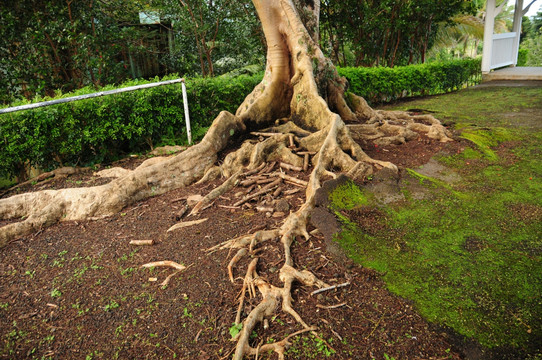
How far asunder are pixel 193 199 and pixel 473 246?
12.2 feet

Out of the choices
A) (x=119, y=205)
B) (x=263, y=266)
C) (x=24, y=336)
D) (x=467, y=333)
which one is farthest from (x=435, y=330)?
(x=119, y=205)

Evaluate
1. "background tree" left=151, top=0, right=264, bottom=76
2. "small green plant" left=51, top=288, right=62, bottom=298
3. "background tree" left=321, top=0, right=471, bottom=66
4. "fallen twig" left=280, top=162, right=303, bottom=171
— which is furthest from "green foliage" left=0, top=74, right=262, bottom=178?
"background tree" left=321, top=0, right=471, bottom=66

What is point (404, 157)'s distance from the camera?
638 cm

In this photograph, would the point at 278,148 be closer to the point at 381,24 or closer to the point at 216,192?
the point at 216,192

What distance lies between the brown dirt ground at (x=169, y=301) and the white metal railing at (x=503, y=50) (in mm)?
18330

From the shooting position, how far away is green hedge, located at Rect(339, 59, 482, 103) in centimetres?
1213

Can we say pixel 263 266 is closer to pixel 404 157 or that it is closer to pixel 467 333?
pixel 467 333

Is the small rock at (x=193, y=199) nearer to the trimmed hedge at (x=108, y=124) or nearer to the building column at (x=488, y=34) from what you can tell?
the trimmed hedge at (x=108, y=124)

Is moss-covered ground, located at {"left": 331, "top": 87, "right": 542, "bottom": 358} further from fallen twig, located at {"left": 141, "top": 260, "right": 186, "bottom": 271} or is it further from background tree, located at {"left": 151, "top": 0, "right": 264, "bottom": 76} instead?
background tree, located at {"left": 151, "top": 0, "right": 264, "bottom": 76}

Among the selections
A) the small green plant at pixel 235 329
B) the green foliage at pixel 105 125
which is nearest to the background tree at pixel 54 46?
the green foliage at pixel 105 125

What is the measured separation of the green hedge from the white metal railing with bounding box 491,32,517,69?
818mm

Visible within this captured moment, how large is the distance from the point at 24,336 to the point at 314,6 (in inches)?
330

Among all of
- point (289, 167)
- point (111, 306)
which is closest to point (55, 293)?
point (111, 306)

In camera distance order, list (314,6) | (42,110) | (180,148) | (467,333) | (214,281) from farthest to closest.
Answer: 1. (314,6)
2. (180,148)
3. (42,110)
4. (214,281)
5. (467,333)
